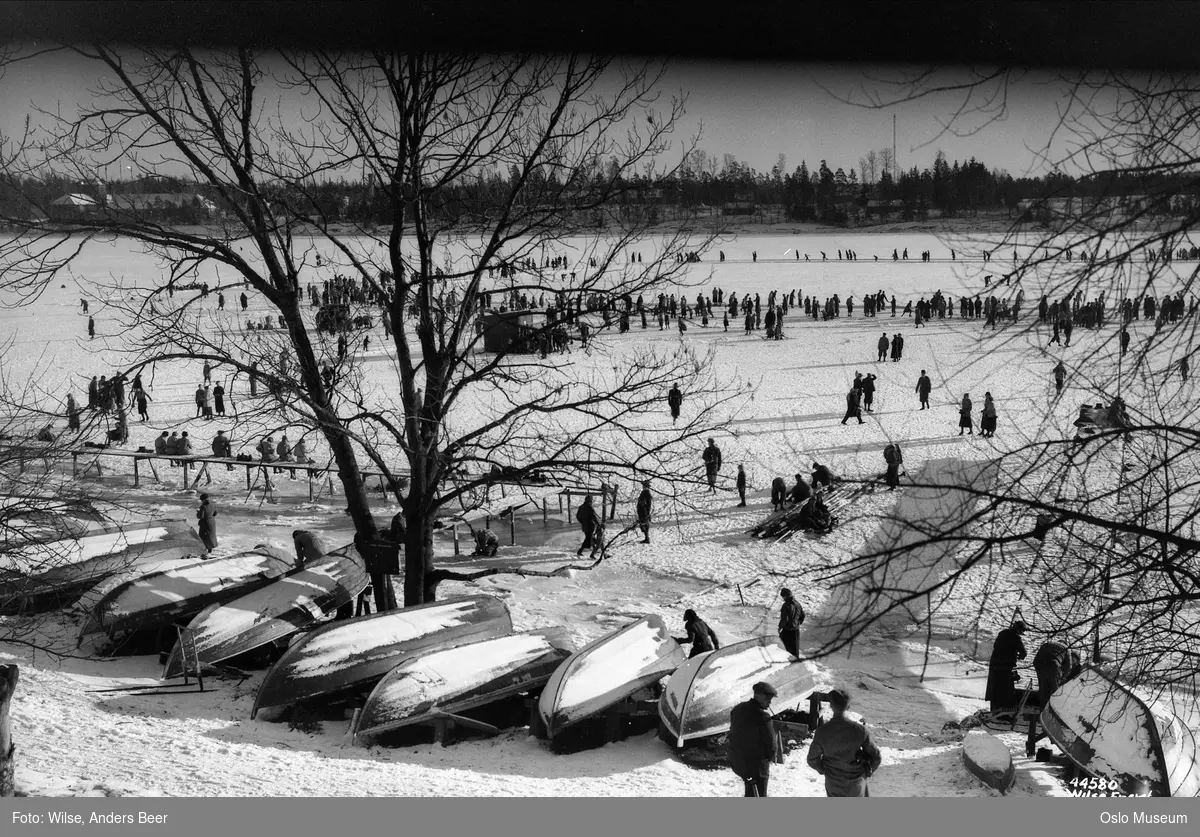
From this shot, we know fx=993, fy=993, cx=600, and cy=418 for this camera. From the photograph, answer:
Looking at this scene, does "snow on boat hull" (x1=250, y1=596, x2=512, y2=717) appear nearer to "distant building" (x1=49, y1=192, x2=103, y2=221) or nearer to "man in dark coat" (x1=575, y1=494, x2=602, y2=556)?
"man in dark coat" (x1=575, y1=494, x2=602, y2=556)

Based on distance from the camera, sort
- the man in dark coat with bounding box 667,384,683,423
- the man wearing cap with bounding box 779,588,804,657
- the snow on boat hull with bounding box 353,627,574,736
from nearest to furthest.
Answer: the snow on boat hull with bounding box 353,627,574,736 → the man wearing cap with bounding box 779,588,804,657 → the man in dark coat with bounding box 667,384,683,423

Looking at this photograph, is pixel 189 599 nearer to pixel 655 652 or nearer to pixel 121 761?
pixel 121 761

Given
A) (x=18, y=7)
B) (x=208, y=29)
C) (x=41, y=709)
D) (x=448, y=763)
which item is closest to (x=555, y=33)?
(x=208, y=29)

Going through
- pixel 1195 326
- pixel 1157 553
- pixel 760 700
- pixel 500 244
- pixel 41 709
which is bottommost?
pixel 41 709

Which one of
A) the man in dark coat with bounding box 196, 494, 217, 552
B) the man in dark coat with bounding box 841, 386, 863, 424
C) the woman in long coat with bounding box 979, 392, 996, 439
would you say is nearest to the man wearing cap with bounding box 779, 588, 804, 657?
the man in dark coat with bounding box 196, 494, 217, 552

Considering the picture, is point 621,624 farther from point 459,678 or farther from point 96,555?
point 96,555
